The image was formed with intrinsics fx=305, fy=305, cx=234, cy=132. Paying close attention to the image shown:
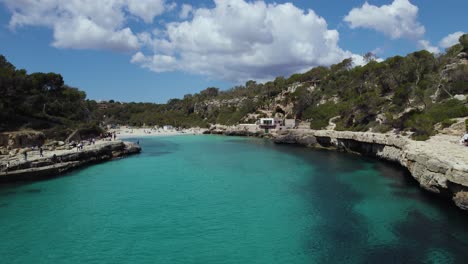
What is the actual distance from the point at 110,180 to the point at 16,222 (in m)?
11.1

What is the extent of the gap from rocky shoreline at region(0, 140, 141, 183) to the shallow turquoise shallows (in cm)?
214

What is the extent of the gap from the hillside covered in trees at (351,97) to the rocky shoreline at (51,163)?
9.17 m

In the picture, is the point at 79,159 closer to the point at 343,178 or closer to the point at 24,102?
the point at 24,102

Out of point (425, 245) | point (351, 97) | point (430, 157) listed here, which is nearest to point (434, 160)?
point (430, 157)

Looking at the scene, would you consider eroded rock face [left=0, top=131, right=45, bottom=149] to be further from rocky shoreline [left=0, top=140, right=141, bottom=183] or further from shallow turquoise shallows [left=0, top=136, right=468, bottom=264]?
shallow turquoise shallows [left=0, top=136, right=468, bottom=264]

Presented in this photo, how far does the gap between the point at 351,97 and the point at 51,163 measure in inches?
2304

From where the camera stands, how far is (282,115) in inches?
3529

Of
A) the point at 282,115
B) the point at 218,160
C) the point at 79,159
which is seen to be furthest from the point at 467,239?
the point at 282,115

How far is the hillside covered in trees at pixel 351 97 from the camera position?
1614 inches

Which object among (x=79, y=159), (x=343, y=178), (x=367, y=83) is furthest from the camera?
(x=367, y=83)

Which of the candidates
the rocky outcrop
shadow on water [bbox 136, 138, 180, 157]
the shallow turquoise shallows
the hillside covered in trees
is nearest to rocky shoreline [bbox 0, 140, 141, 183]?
the shallow turquoise shallows

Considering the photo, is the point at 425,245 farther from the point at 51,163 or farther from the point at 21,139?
the point at 21,139

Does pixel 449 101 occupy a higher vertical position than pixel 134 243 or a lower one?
higher

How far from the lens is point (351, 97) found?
222 feet
